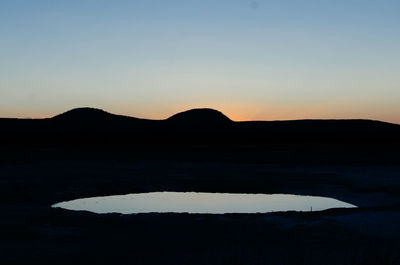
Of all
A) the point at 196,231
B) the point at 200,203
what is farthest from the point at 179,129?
the point at 196,231

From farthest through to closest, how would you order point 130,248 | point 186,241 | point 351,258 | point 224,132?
point 224,132
point 186,241
point 130,248
point 351,258

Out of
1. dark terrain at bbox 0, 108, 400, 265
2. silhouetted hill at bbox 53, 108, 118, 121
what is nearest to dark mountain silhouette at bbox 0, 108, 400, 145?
silhouetted hill at bbox 53, 108, 118, 121

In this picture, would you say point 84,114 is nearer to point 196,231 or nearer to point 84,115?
point 84,115

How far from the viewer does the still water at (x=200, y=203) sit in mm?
17266

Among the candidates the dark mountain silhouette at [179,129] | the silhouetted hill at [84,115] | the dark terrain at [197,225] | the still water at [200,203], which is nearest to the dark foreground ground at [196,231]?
the dark terrain at [197,225]

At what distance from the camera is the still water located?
56.6 feet

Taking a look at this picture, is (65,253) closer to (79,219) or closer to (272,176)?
(79,219)

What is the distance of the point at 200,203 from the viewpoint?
18812mm

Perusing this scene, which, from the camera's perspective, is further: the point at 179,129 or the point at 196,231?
the point at 179,129

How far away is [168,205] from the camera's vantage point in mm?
18281

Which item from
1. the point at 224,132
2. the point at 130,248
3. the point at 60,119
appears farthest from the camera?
the point at 60,119

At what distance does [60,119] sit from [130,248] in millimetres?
123097

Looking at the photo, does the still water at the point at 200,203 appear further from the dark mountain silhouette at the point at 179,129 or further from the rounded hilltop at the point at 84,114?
the rounded hilltop at the point at 84,114

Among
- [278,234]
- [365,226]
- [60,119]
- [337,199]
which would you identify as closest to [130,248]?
[278,234]
